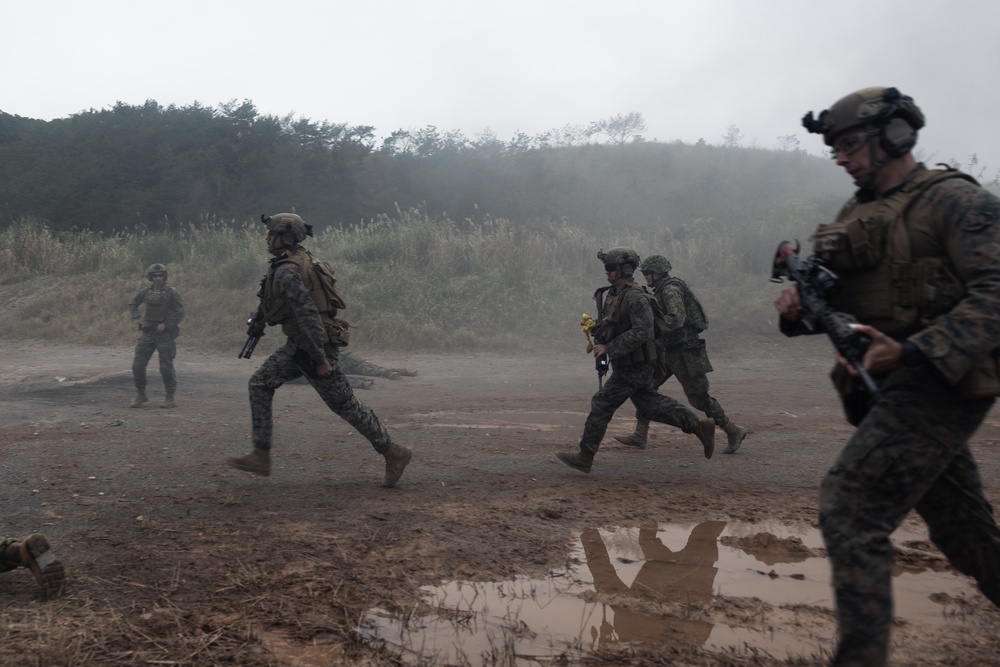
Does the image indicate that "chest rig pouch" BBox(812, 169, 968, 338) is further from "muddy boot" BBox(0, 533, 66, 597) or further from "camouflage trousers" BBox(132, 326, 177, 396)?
"camouflage trousers" BBox(132, 326, 177, 396)

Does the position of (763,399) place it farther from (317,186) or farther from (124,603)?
(317,186)

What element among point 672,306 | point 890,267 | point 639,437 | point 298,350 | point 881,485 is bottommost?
point 639,437

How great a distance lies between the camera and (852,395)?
299 centimetres

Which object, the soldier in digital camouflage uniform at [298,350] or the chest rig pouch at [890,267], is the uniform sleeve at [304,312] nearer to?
the soldier in digital camouflage uniform at [298,350]

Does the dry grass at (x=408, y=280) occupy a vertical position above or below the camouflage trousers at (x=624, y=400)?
above

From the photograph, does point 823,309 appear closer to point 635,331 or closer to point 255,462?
point 635,331

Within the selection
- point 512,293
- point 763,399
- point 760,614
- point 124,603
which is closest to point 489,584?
point 760,614

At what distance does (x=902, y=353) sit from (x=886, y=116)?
2.81 ft

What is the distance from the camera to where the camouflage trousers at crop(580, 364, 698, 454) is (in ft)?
21.9

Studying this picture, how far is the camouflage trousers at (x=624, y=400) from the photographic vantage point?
6664mm

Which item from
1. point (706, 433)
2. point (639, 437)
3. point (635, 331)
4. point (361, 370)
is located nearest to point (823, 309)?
point (635, 331)

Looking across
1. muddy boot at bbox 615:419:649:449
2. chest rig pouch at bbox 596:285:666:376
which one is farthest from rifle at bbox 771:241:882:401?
muddy boot at bbox 615:419:649:449

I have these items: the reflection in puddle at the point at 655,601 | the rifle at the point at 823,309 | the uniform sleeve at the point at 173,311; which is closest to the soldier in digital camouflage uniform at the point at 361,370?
the uniform sleeve at the point at 173,311

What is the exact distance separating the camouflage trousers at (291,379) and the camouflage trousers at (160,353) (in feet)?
17.2
